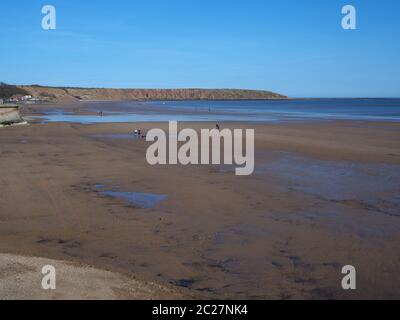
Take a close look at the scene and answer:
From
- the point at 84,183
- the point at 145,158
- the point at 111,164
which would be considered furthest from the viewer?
the point at 145,158

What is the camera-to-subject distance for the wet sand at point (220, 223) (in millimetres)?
6270

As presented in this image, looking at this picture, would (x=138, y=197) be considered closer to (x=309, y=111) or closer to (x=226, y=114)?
(x=226, y=114)

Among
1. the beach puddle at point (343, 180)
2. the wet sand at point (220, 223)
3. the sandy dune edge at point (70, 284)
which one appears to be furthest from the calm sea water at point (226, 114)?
the sandy dune edge at point (70, 284)

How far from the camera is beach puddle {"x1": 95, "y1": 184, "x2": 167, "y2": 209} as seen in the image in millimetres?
10148

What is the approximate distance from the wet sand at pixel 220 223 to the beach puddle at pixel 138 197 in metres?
0.18

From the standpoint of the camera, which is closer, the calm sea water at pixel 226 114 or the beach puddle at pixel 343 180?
the beach puddle at pixel 343 180

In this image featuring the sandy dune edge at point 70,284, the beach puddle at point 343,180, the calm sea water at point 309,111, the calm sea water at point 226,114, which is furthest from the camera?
the calm sea water at point 309,111

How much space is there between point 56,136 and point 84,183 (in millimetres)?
14014

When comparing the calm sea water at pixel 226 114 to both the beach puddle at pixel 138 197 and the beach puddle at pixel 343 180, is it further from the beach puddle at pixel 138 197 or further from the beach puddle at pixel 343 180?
the beach puddle at pixel 138 197

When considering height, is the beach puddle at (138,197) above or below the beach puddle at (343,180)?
below

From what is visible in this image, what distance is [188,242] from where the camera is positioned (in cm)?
765

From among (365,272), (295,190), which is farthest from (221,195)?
(365,272)

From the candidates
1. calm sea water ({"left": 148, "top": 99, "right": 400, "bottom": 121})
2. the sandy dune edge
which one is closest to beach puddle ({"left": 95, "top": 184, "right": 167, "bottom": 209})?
the sandy dune edge
